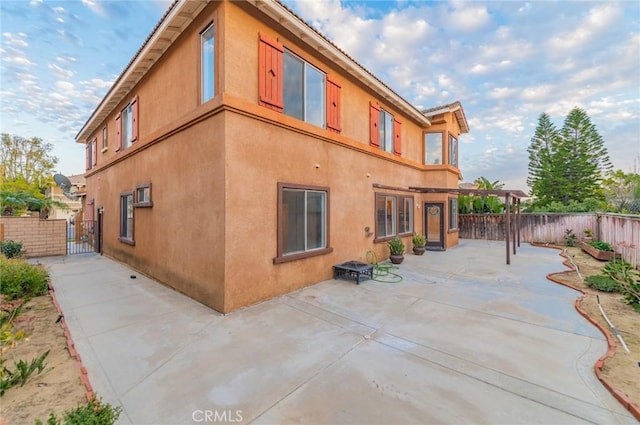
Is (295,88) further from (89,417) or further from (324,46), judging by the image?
(89,417)

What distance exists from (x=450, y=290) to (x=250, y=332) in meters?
4.99

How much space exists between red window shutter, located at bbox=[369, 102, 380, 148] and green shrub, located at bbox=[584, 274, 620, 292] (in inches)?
283

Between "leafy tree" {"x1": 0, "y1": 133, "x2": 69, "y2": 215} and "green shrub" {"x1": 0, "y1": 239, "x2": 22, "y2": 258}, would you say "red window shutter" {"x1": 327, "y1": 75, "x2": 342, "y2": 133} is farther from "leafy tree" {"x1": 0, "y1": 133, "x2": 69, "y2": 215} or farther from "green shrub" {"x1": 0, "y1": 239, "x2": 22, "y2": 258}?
"leafy tree" {"x1": 0, "y1": 133, "x2": 69, "y2": 215}

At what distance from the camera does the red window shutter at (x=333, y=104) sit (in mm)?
7637

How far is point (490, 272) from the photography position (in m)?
8.45

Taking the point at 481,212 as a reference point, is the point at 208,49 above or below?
above

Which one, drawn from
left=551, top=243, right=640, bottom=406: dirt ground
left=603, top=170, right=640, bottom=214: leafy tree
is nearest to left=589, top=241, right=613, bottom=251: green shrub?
left=551, top=243, right=640, bottom=406: dirt ground

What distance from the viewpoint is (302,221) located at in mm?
6797

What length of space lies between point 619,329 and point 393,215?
697cm

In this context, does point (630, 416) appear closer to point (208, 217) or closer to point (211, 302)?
point (211, 302)

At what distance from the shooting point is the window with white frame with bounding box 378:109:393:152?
10367 mm

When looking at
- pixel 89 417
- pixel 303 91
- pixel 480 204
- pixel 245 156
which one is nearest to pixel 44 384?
pixel 89 417

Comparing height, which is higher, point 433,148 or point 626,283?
point 433,148

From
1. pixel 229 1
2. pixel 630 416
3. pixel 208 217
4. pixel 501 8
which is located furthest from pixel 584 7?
pixel 208 217
